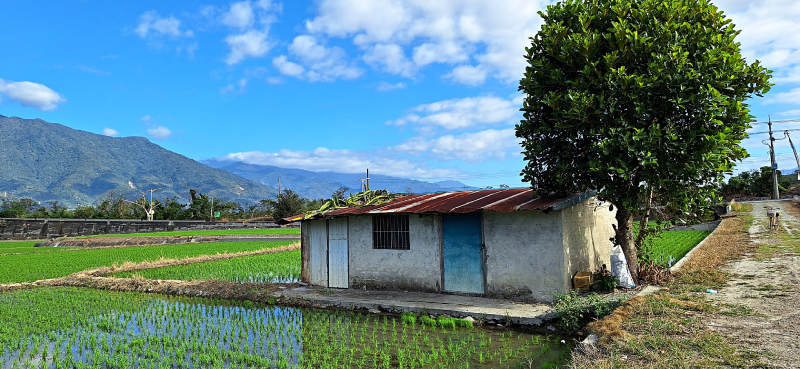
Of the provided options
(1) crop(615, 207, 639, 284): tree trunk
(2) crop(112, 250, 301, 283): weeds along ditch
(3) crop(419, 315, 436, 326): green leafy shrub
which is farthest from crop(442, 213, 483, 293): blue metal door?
(2) crop(112, 250, 301, 283): weeds along ditch

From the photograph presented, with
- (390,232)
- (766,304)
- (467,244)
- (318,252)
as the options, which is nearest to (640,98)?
(766,304)

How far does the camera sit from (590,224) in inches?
442

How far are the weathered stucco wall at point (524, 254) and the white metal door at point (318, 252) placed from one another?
4.90 m

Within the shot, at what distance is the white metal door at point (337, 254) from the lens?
41.2 feet

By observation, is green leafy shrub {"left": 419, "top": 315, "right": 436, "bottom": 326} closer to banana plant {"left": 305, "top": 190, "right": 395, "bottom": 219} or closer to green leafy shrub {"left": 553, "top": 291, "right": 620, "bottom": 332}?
green leafy shrub {"left": 553, "top": 291, "right": 620, "bottom": 332}

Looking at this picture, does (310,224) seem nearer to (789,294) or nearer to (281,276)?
(281,276)

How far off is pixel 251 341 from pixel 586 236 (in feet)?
25.8

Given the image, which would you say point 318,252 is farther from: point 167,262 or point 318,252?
point 167,262

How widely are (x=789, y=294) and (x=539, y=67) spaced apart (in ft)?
20.5

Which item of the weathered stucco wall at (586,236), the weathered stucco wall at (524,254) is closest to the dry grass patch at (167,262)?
the weathered stucco wall at (524,254)

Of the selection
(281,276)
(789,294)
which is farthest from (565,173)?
(281,276)

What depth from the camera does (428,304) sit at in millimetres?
9828

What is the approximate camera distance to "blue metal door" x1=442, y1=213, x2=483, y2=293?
1058 cm

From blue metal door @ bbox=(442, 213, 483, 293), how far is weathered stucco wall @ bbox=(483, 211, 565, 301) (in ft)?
0.75
